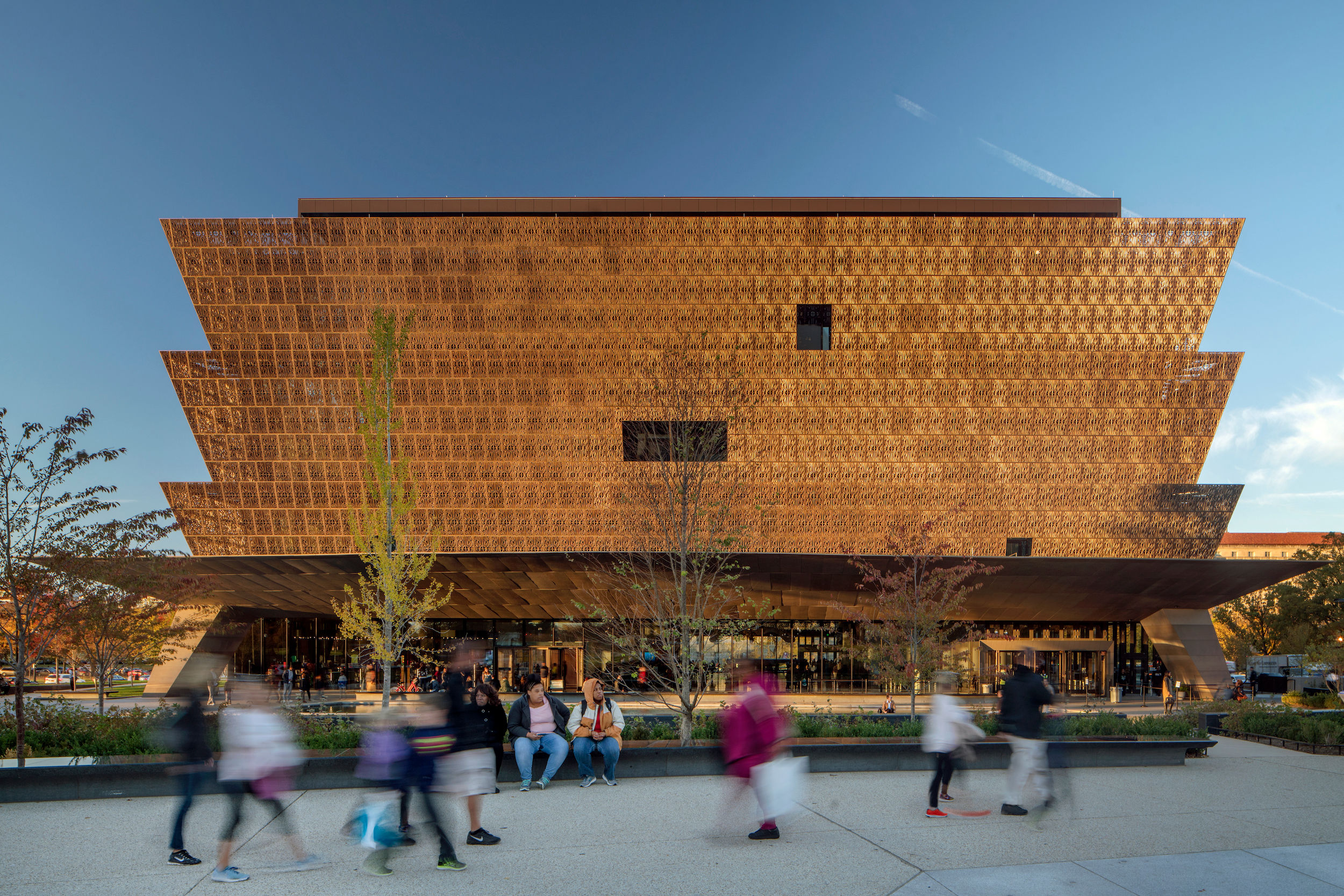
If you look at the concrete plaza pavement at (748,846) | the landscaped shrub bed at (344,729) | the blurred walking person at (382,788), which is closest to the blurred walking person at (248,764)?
the concrete plaza pavement at (748,846)

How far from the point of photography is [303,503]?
105 feet

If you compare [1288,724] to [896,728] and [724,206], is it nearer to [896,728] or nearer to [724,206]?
[896,728]

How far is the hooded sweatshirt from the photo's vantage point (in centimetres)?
1012

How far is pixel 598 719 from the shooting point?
10.2m

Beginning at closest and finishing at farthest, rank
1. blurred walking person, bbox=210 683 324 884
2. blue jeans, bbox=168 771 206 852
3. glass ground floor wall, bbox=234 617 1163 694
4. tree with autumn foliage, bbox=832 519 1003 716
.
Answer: blurred walking person, bbox=210 683 324 884
blue jeans, bbox=168 771 206 852
tree with autumn foliage, bbox=832 519 1003 716
glass ground floor wall, bbox=234 617 1163 694

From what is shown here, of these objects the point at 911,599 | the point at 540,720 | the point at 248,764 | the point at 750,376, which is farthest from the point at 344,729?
the point at 750,376

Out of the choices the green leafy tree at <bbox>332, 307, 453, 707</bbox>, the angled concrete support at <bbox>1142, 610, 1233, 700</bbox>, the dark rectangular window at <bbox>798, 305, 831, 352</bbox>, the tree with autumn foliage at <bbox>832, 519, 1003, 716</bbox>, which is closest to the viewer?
the tree with autumn foliage at <bbox>832, 519, 1003, 716</bbox>

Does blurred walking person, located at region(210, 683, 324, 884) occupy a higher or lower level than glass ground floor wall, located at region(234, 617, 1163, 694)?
higher

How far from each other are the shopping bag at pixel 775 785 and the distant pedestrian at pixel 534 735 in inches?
133

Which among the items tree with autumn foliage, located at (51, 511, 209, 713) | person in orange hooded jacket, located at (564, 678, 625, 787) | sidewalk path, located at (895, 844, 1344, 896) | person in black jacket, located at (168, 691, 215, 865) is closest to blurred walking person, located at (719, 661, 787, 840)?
sidewalk path, located at (895, 844, 1344, 896)

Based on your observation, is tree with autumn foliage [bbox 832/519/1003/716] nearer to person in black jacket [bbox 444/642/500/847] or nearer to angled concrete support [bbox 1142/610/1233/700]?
angled concrete support [bbox 1142/610/1233/700]

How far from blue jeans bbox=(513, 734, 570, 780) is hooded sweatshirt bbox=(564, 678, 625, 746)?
0.29m

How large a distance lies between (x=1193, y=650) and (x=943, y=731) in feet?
105

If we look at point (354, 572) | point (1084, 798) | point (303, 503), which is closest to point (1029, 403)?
point (1084, 798)
